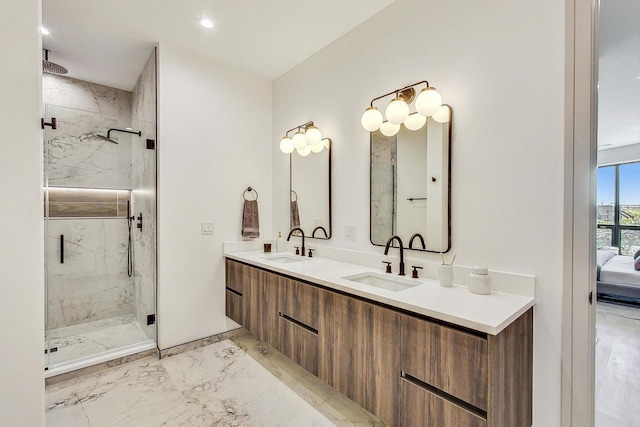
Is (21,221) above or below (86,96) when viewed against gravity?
below

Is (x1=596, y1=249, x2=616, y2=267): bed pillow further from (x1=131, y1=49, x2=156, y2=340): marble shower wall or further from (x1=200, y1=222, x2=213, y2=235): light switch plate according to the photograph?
(x1=131, y1=49, x2=156, y2=340): marble shower wall

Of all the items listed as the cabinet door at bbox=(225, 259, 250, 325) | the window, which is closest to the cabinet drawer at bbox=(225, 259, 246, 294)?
the cabinet door at bbox=(225, 259, 250, 325)

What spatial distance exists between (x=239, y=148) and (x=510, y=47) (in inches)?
93.9

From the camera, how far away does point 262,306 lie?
93.7 inches

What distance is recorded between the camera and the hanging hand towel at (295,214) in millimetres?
2934

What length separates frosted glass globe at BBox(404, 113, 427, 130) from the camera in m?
1.87

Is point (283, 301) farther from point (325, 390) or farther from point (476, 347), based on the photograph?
point (476, 347)

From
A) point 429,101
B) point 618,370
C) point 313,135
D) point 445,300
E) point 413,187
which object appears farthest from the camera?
point 313,135

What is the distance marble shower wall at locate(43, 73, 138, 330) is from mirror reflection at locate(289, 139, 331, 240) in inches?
76.4

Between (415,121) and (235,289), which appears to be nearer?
(415,121)

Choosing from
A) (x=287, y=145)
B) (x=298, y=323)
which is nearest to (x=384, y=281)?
(x=298, y=323)

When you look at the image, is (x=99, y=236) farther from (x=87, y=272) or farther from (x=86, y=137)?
(x=86, y=137)

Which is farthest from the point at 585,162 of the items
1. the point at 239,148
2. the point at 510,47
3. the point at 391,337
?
the point at 239,148

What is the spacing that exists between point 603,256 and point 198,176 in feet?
20.7
